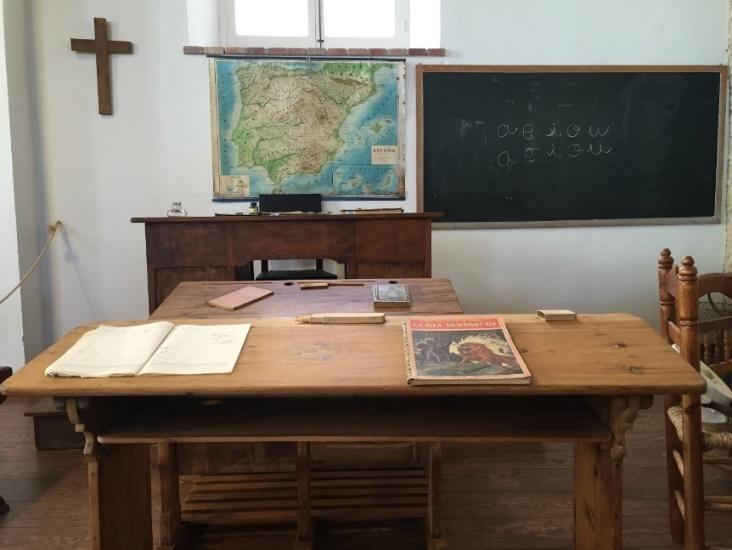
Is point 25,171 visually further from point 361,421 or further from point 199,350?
point 361,421

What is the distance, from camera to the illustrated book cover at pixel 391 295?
7.26 ft

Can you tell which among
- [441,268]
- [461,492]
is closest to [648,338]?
[461,492]

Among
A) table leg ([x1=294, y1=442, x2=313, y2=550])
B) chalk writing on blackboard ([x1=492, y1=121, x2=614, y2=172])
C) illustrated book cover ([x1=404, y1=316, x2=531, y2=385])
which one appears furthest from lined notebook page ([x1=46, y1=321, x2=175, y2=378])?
chalk writing on blackboard ([x1=492, y1=121, x2=614, y2=172])

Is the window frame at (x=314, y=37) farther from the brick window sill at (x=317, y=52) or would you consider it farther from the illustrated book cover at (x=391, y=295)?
the illustrated book cover at (x=391, y=295)

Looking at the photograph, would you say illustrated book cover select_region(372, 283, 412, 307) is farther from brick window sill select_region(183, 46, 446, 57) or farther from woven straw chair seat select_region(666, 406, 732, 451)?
brick window sill select_region(183, 46, 446, 57)

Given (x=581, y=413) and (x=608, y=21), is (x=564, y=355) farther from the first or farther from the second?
(x=608, y=21)

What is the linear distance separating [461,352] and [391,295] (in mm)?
958

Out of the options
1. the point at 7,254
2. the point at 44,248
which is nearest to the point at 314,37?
the point at 44,248

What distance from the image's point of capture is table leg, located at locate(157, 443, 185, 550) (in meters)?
2.01

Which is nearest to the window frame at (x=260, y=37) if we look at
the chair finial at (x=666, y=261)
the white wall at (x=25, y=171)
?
the white wall at (x=25, y=171)

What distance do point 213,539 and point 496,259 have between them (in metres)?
2.55

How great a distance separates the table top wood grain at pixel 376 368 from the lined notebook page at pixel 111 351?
27mm

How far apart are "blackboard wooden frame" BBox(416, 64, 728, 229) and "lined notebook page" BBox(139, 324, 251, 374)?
2657mm

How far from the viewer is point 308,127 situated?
3949mm
